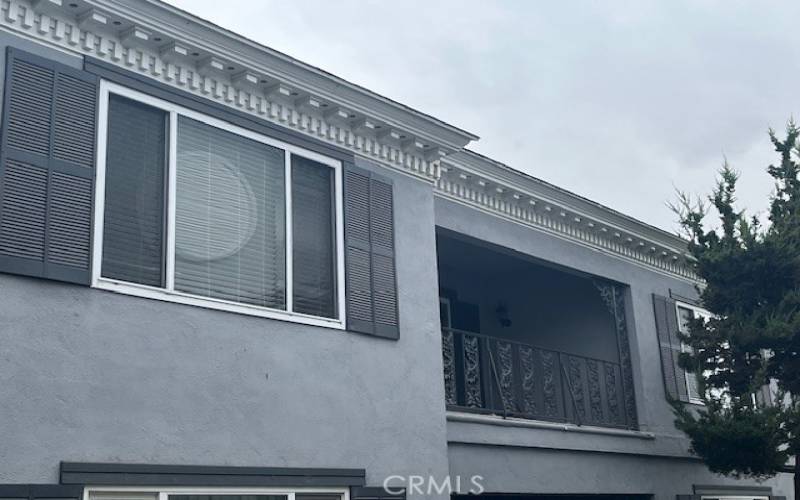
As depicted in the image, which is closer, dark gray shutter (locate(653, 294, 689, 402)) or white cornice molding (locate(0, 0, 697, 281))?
white cornice molding (locate(0, 0, 697, 281))

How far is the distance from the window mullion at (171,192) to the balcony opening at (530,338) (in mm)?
3801

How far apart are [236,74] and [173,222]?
5.14 feet

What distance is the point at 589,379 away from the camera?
1367cm

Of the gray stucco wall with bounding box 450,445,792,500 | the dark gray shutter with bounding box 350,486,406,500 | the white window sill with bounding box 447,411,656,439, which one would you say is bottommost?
the dark gray shutter with bounding box 350,486,406,500

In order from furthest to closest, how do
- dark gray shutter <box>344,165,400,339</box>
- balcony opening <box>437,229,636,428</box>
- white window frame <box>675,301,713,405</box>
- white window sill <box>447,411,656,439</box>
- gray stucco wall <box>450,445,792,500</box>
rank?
1. white window frame <box>675,301,713,405</box>
2. balcony opening <box>437,229,636,428</box>
3. gray stucco wall <box>450,445,792,500</box>
4. white window sill <box>447,411,656,439</box>
5. dark gray shutter <box>344,165,400,339</box>

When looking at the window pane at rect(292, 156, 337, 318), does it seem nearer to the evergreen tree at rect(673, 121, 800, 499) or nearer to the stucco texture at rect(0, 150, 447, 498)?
the stucco texture at rect(0, 150, 447, 498)

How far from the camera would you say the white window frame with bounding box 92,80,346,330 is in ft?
25.5

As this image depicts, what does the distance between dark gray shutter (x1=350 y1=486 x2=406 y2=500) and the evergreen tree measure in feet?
16.3

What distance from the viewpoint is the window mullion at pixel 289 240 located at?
911 centimetres

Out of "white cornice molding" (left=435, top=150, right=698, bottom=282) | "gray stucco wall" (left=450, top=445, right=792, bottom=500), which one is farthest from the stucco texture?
"white cornice molding" (left=435, top=150, right=698, bottom=282)

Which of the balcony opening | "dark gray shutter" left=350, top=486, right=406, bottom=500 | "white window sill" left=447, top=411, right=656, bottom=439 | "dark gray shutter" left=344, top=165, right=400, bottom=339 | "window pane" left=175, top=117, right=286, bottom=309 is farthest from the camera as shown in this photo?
the balcony opening

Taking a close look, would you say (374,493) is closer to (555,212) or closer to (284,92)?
(284,92)

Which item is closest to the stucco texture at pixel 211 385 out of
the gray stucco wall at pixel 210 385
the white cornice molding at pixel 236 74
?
the gray stucco wall at pixel 210 385

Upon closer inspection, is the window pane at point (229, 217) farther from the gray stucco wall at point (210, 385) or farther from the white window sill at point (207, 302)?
the gray stucco wall at point (210, 385)
